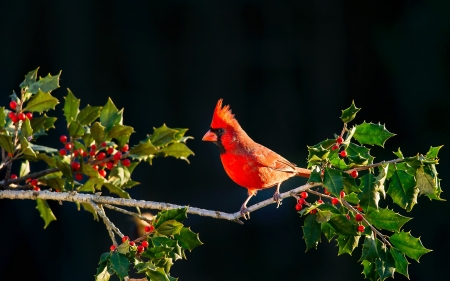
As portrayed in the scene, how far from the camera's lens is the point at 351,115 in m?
1.31

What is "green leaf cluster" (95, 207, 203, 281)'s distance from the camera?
1233 mm

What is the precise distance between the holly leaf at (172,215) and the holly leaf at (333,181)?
30cm

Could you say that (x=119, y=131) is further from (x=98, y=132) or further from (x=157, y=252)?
(x=157, y=252)

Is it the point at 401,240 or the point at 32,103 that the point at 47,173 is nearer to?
the point at 32,103

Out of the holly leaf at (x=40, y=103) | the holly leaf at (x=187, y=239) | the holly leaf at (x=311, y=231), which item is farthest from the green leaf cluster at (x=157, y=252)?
the holly leaf at (x=40, y=103)

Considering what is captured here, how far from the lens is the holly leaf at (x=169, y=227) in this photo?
4.22 feet

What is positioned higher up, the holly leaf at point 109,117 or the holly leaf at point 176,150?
the holly leaf at point 109,117

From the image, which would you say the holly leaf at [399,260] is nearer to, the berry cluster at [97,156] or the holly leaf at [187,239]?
the holly leaf at [187,239]

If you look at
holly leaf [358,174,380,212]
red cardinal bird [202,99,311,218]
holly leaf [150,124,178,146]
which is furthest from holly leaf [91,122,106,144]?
holly leaf [358,174,380,212]

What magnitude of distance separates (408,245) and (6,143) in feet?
3.04

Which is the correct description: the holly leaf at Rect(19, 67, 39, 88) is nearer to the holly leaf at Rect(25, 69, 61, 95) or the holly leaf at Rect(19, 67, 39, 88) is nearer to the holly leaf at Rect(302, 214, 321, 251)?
the holly leaf at Rect(25, 69, 61, 95)

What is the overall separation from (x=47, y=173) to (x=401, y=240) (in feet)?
2.88

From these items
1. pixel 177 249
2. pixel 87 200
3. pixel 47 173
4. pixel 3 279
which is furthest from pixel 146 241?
pixel 3 279

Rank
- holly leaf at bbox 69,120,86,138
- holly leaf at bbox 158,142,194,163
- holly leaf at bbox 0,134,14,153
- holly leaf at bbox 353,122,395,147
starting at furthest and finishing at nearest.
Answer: holly leaf at bbox 158,142,194,163, holly leaf at bbox 69,120,86,138, holly leaf at bbox 0,134,14,153, holly leaf at bbox 353,122,395,147
